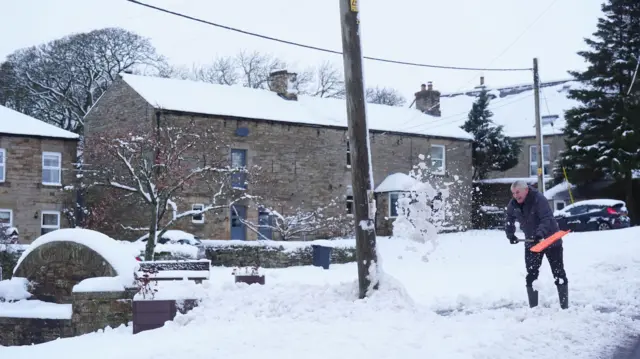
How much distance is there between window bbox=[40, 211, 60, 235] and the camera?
3120cm

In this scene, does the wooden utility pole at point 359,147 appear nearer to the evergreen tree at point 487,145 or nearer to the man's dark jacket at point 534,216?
the man's dark jacket at point 534,216

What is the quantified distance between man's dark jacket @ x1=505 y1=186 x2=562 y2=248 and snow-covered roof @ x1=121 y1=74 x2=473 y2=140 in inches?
776

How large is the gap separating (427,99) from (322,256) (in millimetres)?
22442

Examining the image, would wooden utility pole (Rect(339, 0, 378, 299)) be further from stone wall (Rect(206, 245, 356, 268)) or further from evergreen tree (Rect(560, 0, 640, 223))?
evergreen tree (Rect(560, 0, 640, 223))

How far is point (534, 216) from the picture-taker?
10.4 meters

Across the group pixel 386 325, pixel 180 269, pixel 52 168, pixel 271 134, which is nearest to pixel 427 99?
pixel 271 134

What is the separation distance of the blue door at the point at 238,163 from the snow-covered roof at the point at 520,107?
684 inches

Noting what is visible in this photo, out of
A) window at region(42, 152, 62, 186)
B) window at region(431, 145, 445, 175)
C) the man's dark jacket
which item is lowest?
the man's dark jacket

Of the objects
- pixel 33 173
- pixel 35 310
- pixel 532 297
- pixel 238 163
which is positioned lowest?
pixel 35 310

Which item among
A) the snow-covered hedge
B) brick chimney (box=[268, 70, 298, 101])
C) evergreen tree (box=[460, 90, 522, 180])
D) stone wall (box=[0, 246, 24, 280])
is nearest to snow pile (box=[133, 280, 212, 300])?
stone wall (box=[0, 246, 24, 280])

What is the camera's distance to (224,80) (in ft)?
198

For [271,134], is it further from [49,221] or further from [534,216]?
[534,216]

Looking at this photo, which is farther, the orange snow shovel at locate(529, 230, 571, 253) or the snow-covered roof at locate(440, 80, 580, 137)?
the snow-covered roof at locate(440, 80, 580, 137)

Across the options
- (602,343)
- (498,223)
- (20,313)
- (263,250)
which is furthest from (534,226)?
(498,223)
